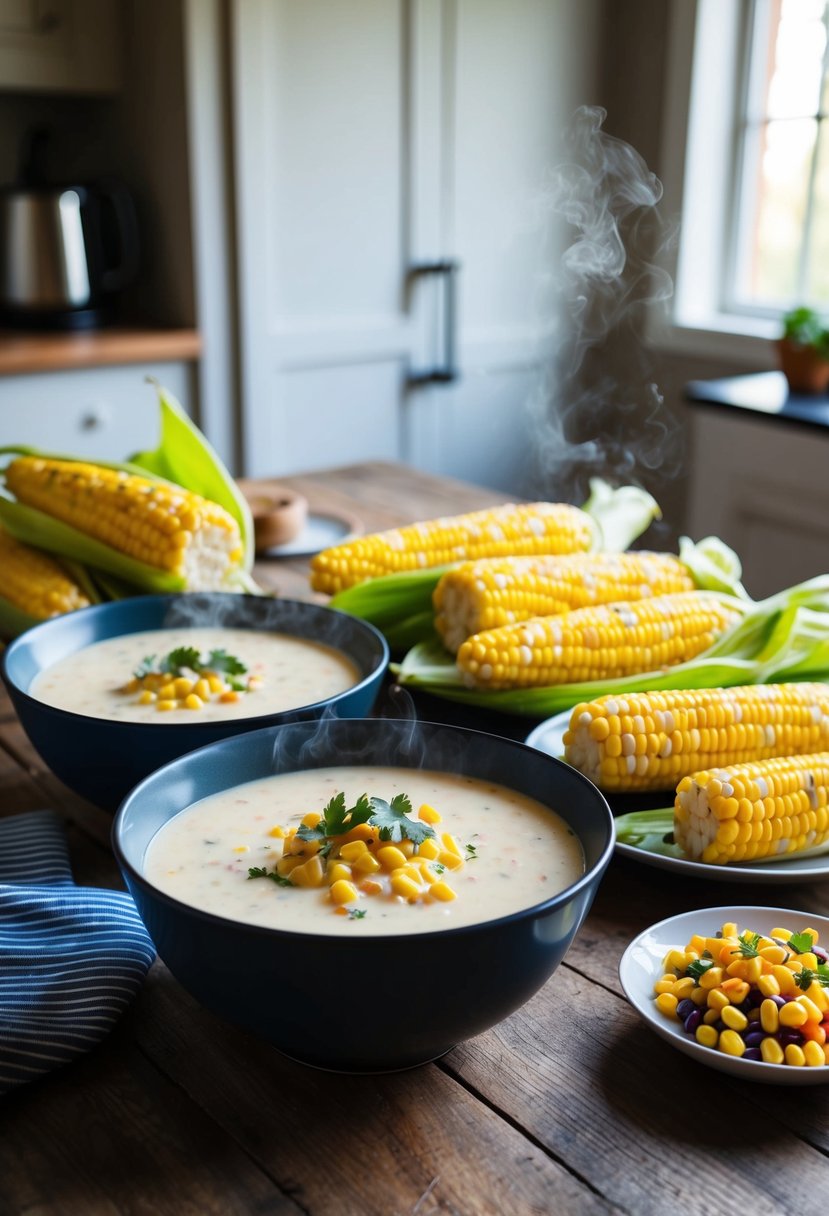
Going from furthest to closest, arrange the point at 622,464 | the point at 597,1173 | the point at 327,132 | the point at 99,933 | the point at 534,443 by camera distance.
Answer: the point at 534,443
the point at 622,464
the point at 327,132
the point at 99,933
the point at 597,1173

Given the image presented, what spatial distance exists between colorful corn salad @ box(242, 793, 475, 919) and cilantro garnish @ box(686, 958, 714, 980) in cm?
16

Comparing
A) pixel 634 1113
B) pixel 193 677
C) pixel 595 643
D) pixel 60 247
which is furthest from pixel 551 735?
pixel 60 247

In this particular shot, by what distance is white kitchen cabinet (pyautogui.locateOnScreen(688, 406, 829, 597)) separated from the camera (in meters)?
2.66

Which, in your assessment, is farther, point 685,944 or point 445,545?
point 445,545

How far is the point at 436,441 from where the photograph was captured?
383cm

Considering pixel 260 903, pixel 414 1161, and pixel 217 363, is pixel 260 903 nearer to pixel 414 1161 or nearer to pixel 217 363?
pixel 414 1161

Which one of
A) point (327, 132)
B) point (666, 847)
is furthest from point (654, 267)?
point (666, 847)

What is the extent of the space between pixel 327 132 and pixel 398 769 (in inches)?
111

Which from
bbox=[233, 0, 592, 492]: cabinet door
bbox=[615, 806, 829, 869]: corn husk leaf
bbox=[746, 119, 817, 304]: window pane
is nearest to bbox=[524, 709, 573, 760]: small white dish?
bbox=[615, 806, 829, 869]: corn husk leaf

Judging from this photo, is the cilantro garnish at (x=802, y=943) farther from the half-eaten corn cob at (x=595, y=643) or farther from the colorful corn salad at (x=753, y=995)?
the half-eaten corn cob at (x=595, y=643)

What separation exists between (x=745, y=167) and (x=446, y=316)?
100 cm

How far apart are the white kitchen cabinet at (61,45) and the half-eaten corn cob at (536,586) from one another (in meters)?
2.55

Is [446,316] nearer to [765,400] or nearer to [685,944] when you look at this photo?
[765,400]

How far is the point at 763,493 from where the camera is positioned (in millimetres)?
2801
